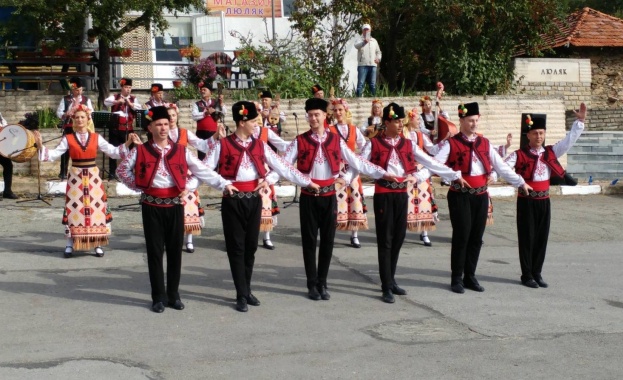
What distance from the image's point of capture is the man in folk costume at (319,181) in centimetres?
988

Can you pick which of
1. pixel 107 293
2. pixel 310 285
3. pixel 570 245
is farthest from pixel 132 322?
pixel 570 245

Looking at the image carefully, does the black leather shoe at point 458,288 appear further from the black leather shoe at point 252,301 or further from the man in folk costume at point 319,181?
the black leather shoe at point 252,301

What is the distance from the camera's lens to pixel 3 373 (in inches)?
286

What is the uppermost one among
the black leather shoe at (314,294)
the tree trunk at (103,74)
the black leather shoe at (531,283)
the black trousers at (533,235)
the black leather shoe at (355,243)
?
the tree trunk at (103,74)

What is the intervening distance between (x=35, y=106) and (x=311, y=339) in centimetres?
1238

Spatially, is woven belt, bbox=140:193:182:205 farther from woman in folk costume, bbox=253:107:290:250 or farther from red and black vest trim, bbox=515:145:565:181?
red and black vest trim, bbox=515:145:565:181

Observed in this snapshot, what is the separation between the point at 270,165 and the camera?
9711mm

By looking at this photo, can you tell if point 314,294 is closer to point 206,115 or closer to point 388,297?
point 388,297

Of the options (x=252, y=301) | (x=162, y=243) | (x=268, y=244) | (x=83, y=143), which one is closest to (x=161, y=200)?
(x=162, y=243)

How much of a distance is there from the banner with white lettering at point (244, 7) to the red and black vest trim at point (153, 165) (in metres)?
14.9

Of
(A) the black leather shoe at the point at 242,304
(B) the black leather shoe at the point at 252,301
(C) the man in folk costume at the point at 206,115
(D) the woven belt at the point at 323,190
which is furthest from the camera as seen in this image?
(C) the man in folk costume at the point at 206,115

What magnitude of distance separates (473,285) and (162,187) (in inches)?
138

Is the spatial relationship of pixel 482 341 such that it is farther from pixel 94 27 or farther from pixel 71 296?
pixel 94 27

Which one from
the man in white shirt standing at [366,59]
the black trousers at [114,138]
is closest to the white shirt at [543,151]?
the black trousers at [114,138]
